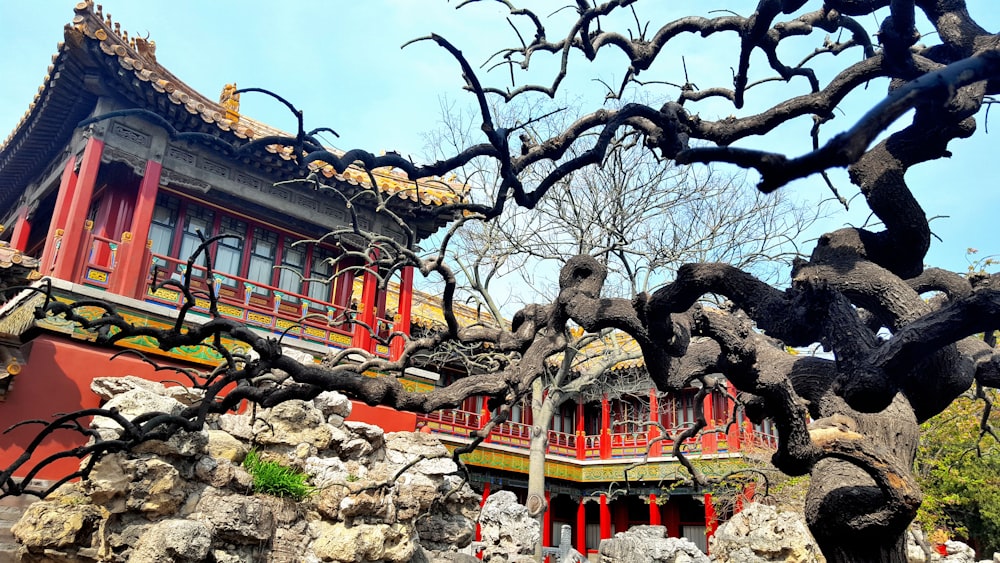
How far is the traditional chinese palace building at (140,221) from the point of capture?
711 cm

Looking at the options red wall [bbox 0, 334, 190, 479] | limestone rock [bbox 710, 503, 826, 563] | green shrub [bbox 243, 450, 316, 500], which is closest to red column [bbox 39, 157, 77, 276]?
red wall [bbox 0, 334, 190, 479]

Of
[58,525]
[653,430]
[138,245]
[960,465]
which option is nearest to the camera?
[58,525]

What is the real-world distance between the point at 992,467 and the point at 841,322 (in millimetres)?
12913

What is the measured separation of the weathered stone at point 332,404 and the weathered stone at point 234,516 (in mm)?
1747

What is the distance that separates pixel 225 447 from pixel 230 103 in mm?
6070

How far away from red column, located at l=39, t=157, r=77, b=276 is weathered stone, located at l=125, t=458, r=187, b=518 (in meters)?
3.36

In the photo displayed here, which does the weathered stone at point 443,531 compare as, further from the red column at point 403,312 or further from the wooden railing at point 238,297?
the red column at point 403,312

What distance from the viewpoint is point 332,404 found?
26.9 feet

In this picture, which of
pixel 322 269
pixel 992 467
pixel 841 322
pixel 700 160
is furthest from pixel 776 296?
pixel 992 467

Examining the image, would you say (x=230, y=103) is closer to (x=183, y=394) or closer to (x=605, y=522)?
(x=183, y=394)

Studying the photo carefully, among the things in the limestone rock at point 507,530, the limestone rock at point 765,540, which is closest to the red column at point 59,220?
the limestone rock at point 507,530

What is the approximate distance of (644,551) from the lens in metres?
8.06

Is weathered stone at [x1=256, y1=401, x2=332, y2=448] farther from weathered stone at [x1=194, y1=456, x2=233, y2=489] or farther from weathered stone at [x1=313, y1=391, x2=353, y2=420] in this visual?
weathered stone at [x1=194, y1=456, x2=233, y2=489]

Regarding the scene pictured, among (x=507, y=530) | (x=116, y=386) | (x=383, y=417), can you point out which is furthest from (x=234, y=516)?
(x=507, y=530)
